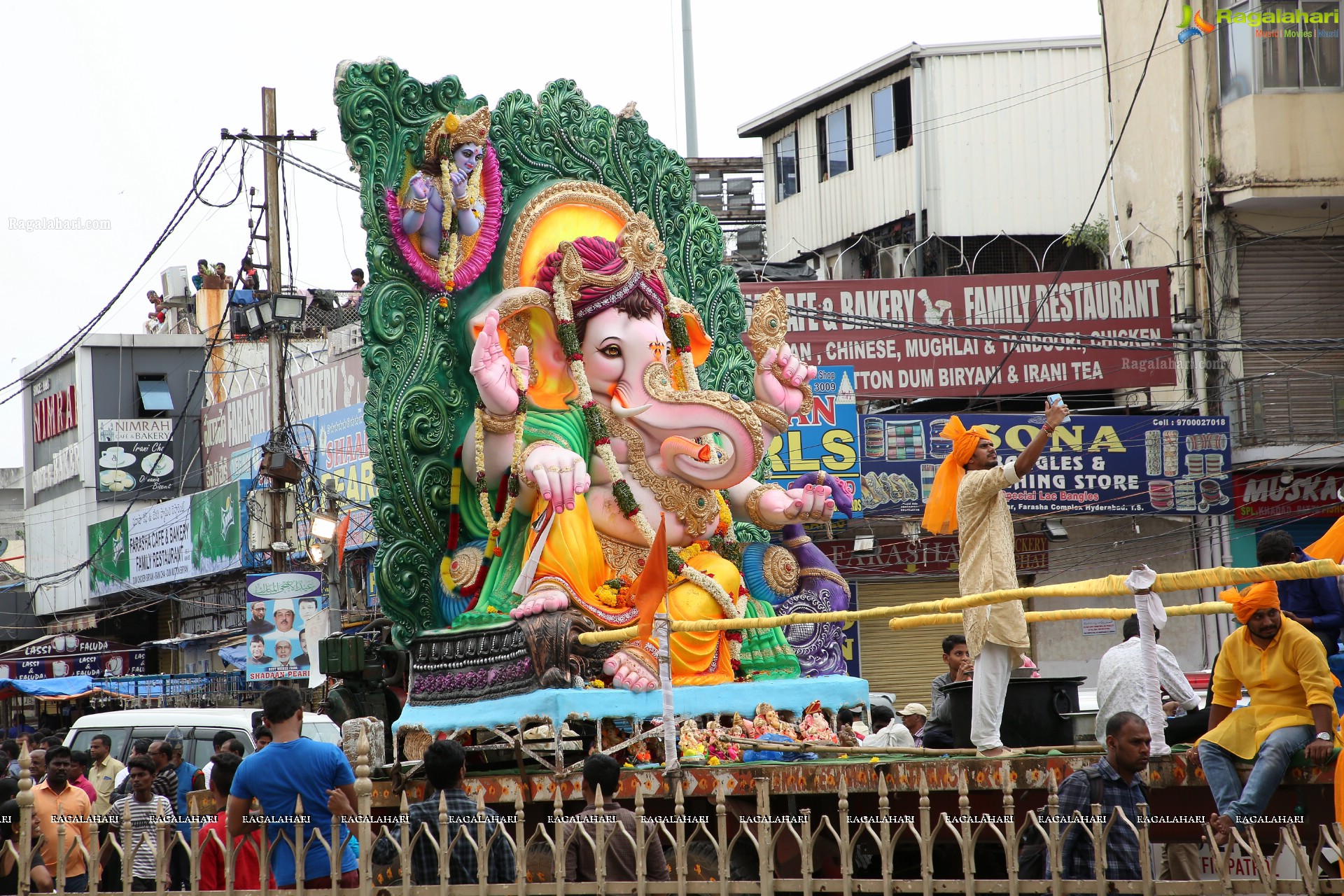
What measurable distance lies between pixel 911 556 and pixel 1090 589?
38.1 feet

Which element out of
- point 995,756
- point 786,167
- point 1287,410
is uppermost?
point 786,167

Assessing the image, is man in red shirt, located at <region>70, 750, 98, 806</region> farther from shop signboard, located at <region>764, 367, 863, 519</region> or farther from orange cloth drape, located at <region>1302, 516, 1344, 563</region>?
shop signboard, located at <region>764, 367, 863, 519</region>

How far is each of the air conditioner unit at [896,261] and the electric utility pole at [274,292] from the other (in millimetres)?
7889

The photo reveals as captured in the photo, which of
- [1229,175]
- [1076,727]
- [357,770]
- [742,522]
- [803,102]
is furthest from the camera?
[803,102]

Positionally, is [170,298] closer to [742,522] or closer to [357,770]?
[742,522]

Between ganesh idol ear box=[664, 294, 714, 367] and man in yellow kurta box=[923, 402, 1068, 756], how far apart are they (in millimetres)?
2675

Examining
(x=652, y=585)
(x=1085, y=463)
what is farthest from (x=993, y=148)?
(x=652, y=585)

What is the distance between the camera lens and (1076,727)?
7.97 meters

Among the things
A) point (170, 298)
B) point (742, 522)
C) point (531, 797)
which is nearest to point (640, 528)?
point (742, 522)

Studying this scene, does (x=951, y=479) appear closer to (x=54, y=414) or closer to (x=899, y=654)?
(x=899, y=654)

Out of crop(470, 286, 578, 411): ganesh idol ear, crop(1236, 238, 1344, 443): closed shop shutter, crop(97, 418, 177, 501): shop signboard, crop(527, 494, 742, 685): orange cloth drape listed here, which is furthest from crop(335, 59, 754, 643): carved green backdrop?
crop(97, 418, 177, 501): shop signboard

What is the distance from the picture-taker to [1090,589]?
248 inches

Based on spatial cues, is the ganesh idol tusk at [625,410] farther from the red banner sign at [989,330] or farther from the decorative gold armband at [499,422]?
the red banner sign at [989,330]

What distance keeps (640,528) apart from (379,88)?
3.07m
